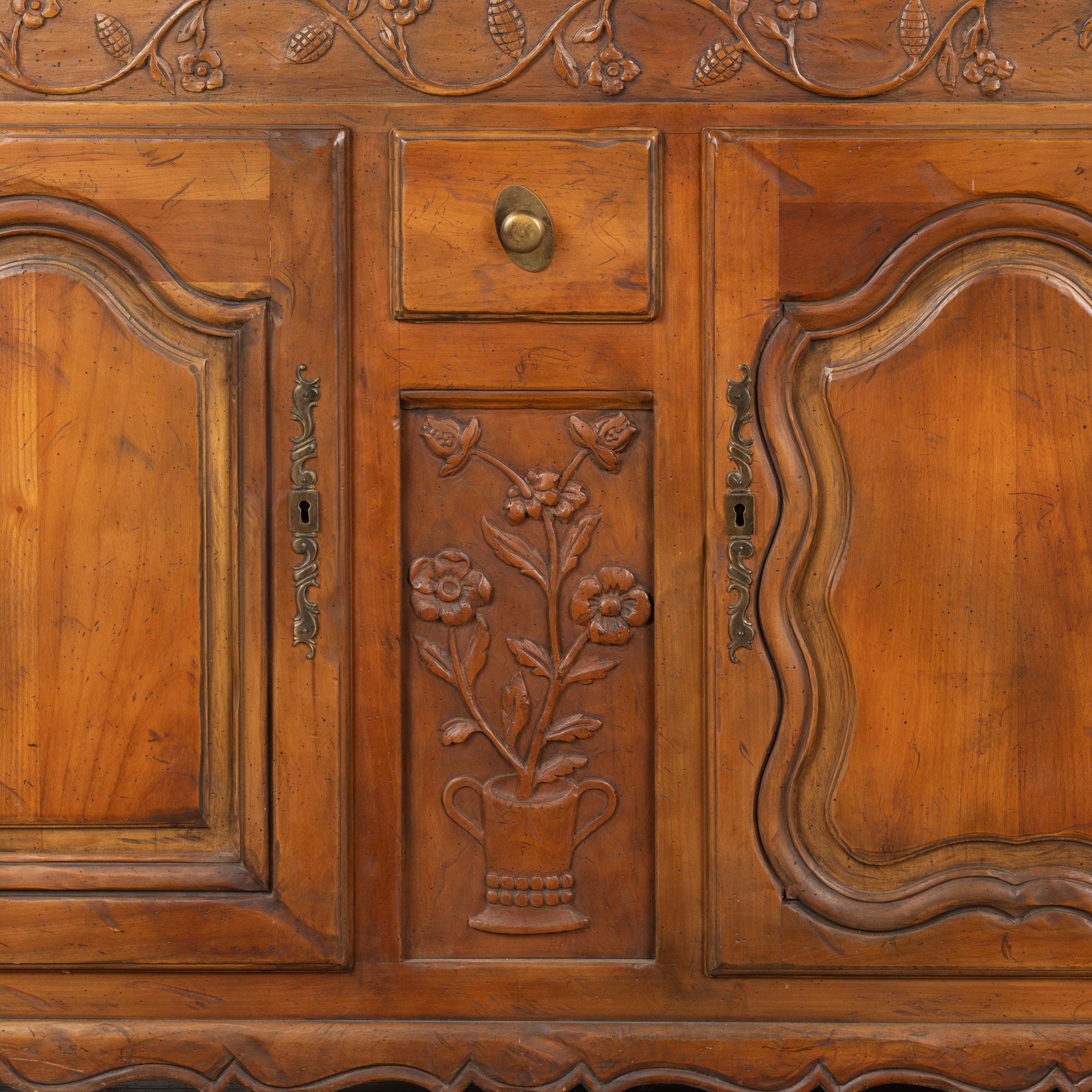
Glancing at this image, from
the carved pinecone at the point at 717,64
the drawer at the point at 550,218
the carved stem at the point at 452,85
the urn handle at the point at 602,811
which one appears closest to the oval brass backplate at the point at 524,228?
the drawer at the point at 550,218

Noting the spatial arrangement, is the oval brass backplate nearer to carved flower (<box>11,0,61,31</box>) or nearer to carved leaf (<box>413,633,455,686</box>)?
carved leaf (<box>413,633,455,686</box>)

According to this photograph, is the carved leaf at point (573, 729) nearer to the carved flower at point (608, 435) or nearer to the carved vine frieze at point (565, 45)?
the carved flower at point (608, 435)

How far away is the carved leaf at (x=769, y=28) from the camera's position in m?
1.07

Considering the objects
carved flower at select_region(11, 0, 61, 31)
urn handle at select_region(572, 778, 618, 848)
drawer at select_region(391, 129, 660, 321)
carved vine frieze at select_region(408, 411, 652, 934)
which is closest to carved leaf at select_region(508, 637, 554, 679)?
carved vine frieze at select_region(408, 411, 652, 934)

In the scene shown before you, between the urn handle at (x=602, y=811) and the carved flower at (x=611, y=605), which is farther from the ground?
the carved flower at (x=611, y=605)

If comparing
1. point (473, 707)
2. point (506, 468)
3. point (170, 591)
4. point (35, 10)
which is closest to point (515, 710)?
point (473, 707)

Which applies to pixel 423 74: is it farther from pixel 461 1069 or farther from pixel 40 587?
pixel 461 1069

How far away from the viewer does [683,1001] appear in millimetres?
1101

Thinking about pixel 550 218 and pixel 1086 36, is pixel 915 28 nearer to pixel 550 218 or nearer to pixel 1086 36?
pixel 1086 36

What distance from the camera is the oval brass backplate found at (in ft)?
3.43

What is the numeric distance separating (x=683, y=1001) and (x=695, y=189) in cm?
87

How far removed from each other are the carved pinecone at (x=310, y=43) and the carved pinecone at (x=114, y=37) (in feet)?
0.55

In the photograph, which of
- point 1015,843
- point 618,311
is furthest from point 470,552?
Answer: point 1015,843

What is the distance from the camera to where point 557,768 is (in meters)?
1.10
